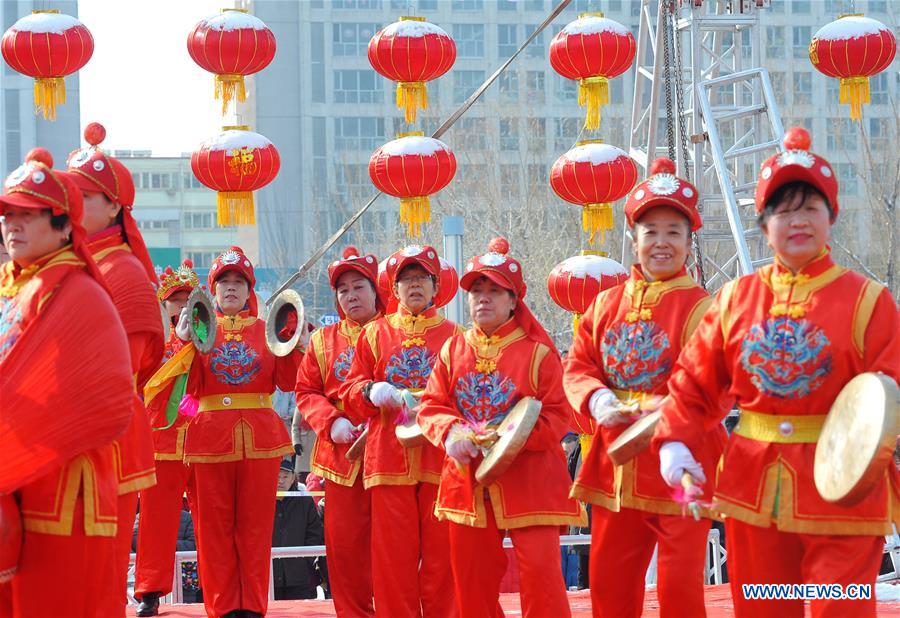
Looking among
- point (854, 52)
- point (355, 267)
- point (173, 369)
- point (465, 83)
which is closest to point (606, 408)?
point (355, 267)

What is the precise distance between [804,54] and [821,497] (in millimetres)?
38313

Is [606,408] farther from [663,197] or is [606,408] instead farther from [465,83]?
[465,83]

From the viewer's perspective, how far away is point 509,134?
34719 mm

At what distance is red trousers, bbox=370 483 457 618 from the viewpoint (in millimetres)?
6863

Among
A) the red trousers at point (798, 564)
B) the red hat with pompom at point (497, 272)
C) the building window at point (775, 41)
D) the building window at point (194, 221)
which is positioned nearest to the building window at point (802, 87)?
the building window at point (775, 41)

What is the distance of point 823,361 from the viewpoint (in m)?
4.45

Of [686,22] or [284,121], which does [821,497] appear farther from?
[284,121]

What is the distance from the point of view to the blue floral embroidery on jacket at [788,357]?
4.45m

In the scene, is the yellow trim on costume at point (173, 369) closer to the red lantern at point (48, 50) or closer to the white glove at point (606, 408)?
the red lantern at point (48, 50)

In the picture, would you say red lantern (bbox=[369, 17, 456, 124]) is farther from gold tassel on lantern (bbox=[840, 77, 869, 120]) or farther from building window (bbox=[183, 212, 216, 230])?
building window (bbox=[183, 212, 216, 230])

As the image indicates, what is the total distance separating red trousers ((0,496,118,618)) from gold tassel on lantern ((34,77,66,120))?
5478 mm

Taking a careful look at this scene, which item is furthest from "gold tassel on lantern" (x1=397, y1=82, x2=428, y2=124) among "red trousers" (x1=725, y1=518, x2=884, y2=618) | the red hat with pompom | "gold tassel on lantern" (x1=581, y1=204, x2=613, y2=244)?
"red trousers" (x1=725, y1=518, x2=884, y2=618)

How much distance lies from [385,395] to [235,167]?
3.08m

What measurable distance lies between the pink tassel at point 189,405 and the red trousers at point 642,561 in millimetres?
2810
